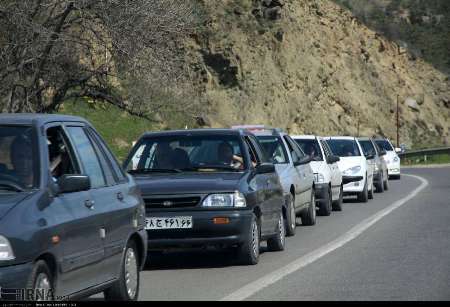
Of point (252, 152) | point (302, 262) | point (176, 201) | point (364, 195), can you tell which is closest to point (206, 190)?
point (176, 201)

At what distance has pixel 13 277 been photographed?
7246 mm

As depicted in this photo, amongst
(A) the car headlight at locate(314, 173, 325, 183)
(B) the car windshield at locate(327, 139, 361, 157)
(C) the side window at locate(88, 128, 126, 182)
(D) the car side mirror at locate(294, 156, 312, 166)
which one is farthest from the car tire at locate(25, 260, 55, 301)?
(B) the car windshield at locate(327, 139, 361, 157)

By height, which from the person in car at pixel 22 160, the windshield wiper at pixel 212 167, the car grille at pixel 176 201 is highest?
the person in car at pixel 22 160

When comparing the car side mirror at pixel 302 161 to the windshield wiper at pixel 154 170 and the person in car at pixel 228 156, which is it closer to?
the person in car at pixel 228 156

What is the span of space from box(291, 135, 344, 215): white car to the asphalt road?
200 centimetres

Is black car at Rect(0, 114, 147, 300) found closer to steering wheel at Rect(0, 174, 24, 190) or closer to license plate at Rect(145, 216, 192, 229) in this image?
steering wheel at Rect(0, 174, 24, 190)

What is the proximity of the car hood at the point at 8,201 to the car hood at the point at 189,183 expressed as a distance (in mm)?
5441

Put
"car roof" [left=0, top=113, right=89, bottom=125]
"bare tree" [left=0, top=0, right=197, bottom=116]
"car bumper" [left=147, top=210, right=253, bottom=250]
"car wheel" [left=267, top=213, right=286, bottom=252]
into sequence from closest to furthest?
1. "car roof" [left=0, top=113, right=89, bottom=125]
2. "car bumper" [left=147, top=210, right=253, bottom=250]
3. "car wheel" [left=267, top=213, right=286, bottom=252]
4. "bare tree" [left=0, top=0, right=197, bottom=116]

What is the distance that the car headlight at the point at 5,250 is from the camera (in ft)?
24.0

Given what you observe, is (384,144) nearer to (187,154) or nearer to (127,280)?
(187,154)

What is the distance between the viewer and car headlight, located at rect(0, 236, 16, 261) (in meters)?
7.31

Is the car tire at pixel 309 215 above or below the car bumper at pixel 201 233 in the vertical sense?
below

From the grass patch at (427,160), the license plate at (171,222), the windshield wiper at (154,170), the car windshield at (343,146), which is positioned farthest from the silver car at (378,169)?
the grass patch at (427,160)
